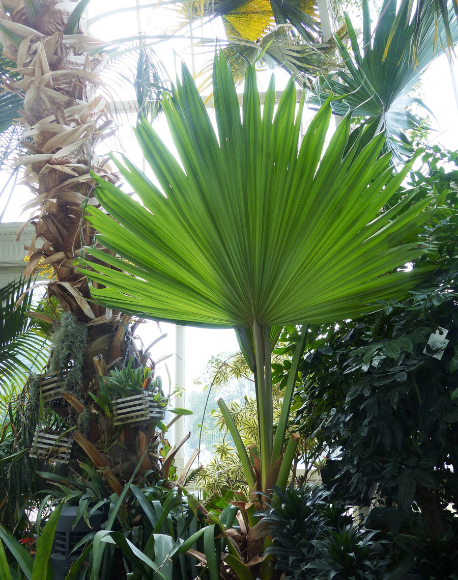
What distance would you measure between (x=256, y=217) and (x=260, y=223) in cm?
2

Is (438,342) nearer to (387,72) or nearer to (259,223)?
(259,223)

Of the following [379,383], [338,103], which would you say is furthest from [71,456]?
[338,103]

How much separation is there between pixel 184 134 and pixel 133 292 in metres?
0.42

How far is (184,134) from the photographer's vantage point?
3.40 feet

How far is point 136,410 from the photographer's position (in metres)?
1.20

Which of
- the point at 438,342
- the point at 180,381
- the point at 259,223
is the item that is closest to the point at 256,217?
the point at 259,223

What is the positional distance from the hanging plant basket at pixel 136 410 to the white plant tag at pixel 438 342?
705mm

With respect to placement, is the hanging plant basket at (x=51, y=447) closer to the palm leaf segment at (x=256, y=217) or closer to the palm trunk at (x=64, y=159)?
the palm trunk at (x=64, y=159)

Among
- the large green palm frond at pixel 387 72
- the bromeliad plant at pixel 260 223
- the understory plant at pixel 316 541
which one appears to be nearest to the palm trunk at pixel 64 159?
the bromeliad plant at pixel 260 223

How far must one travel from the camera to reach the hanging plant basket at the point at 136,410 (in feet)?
3.91

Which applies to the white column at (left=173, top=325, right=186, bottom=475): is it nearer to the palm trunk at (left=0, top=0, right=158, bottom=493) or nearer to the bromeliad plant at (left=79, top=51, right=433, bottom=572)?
the palm trunk at (left=0, top=0, right=158, bottom=493)

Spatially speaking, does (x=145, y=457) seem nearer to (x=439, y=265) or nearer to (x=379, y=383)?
(x=379, y=383)

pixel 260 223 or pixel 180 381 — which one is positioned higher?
pixel 260 223

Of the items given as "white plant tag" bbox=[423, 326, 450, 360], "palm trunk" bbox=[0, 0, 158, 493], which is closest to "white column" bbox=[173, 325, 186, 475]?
"palm trunk" bbox=[0, 0, 158, 493]
